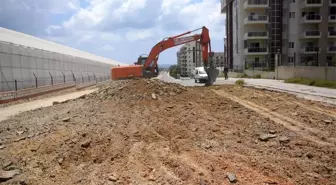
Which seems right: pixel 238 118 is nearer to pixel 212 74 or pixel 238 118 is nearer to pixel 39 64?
pixel 212 74

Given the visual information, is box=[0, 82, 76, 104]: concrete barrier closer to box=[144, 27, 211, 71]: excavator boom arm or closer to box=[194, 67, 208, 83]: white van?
box=[144, 27, 211, 71]: excavator boom arm

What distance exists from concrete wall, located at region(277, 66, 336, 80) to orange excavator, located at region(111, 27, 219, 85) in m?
11.3

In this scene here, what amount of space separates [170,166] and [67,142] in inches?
129

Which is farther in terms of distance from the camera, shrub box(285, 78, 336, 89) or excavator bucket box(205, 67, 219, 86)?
shrub box(285, 78, 336, 89)

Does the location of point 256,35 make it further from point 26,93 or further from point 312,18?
point 26,93

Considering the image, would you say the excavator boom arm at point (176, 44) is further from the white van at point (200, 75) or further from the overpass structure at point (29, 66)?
the white van at point (200, 75)

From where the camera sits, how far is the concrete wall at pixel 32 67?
26703mm

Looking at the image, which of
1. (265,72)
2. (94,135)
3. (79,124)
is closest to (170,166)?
(94,135)

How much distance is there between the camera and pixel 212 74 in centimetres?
2514

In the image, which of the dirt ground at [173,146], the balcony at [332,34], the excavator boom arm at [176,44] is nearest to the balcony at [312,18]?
the balcony at [332,34]

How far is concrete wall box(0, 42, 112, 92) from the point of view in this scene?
26703 millimetres

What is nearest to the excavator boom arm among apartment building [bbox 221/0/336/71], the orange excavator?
the orange excavator

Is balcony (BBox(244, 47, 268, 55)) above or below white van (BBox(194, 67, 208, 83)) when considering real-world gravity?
above

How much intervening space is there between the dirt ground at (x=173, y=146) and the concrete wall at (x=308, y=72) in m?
17.9
